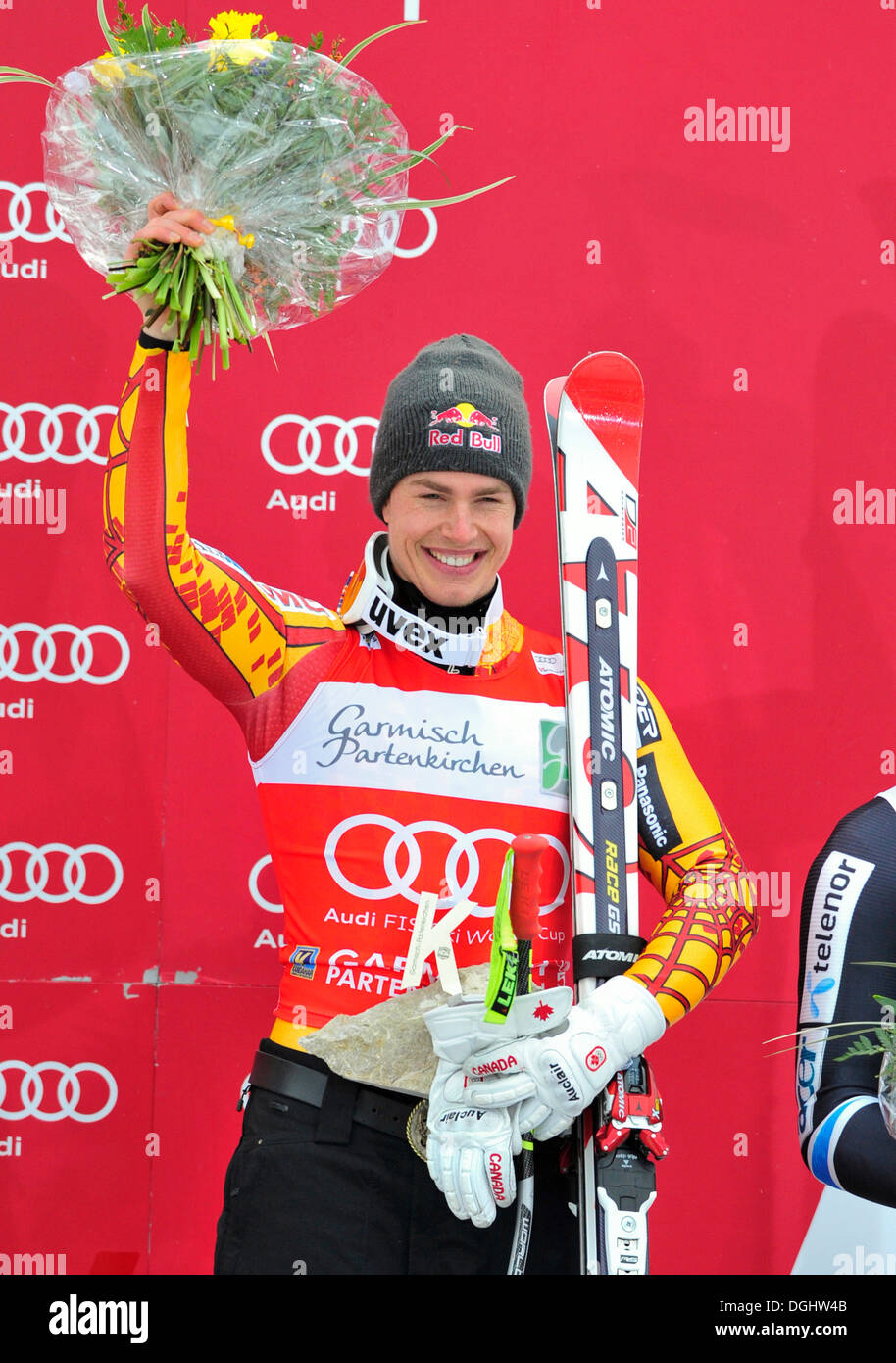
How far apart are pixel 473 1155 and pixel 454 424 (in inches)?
39.5

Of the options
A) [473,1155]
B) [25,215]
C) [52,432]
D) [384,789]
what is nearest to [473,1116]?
[473,1155]

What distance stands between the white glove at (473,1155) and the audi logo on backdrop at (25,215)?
199cm

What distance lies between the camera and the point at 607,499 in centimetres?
246

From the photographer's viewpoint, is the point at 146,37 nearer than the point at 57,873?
Yes

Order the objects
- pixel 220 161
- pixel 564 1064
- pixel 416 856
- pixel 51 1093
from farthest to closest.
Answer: pixel 51 1093 → pixel 416 856 → pixel 564 1064 → pixel 220 161

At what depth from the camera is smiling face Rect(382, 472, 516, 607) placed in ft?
7.27

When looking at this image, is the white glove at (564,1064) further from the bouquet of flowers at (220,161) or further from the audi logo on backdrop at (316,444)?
the audi logo on backdrop at (316,444)

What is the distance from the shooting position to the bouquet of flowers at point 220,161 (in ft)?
6.18

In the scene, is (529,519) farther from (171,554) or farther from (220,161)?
(220,161)

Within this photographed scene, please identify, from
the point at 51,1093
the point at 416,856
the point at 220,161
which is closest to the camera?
the point at 220,161

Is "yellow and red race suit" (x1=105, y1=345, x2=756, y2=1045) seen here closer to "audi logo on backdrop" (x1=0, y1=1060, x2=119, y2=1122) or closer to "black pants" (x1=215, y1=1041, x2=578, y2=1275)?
"black pants" (x1=215, y1=1041, x2=578, y2=1275)

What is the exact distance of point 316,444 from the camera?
3150 mm
